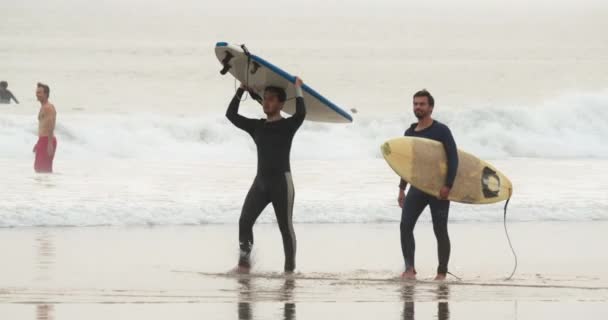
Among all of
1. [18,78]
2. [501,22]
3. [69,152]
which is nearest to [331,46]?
[18,78]

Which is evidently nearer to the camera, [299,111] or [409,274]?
[299,111]

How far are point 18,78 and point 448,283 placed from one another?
44111 mm

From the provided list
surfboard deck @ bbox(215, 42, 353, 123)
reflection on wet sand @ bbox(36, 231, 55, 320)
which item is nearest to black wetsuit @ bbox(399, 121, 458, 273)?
surfboard deck @ bbox(215, 42, 353, 123)

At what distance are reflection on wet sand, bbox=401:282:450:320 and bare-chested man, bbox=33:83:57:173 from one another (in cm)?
814

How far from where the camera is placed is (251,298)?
844cm

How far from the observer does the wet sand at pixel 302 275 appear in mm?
8070

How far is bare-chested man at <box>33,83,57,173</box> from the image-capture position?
16.4 metres

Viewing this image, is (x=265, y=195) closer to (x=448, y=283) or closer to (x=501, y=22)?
(x=448, y=283)

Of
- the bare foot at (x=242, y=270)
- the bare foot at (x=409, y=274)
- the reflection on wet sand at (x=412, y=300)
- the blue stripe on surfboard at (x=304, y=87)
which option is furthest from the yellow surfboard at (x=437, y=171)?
the bare foot at (x=242, y=270)

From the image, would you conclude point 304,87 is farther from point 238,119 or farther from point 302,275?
point 302,275

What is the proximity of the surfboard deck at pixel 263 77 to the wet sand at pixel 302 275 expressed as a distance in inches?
48.3

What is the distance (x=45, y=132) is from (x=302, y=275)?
785cm

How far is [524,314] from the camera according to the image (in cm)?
805

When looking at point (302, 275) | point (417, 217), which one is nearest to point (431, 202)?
point (417, 217)
